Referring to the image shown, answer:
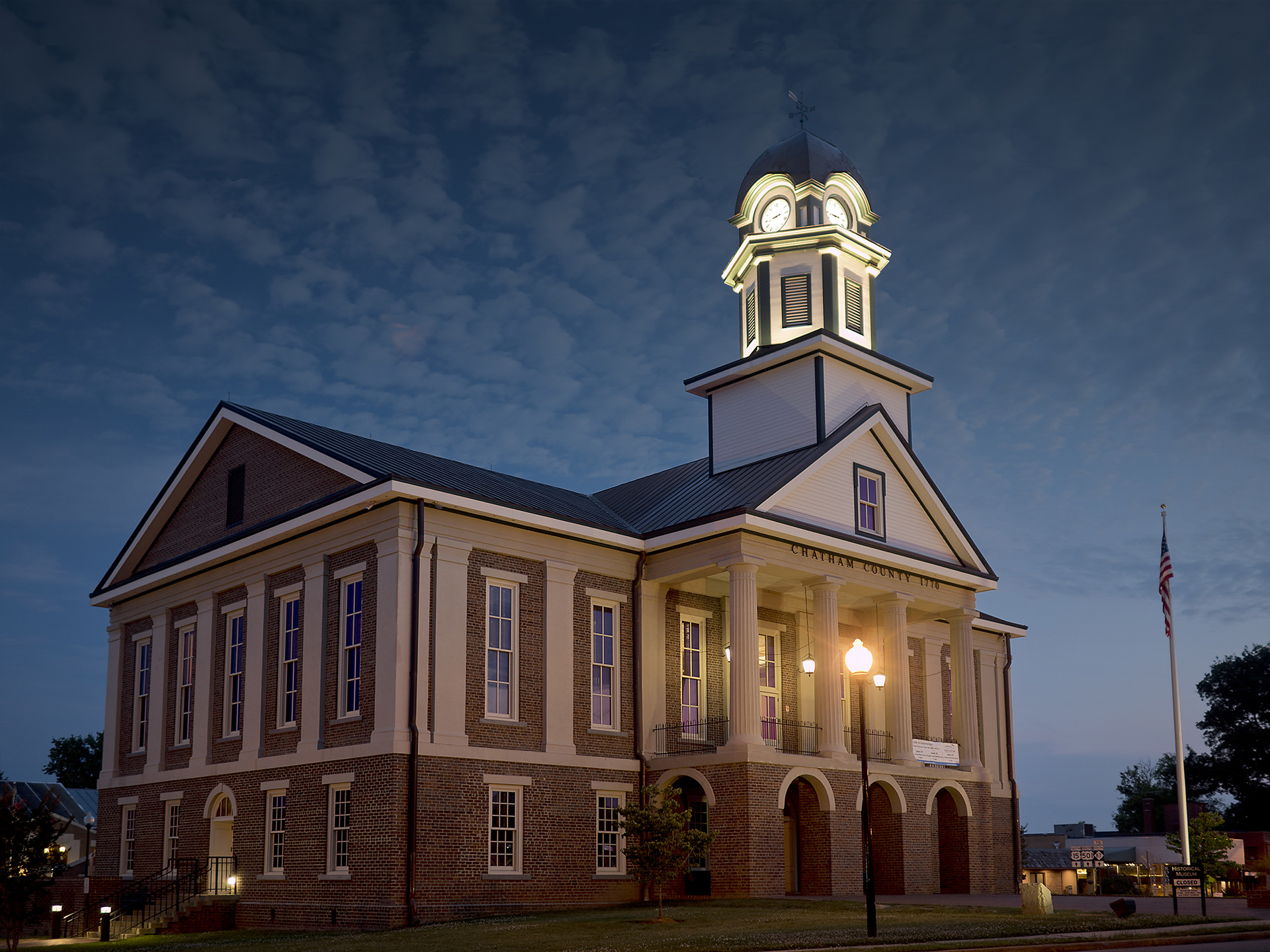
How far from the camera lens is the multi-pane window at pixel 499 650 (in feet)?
103

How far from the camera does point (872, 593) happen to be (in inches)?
1494

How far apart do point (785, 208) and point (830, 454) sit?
10.3m

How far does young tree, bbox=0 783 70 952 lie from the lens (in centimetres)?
2880

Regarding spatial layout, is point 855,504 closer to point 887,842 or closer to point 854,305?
point 854,305

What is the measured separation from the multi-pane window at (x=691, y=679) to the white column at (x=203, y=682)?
44.1 ft

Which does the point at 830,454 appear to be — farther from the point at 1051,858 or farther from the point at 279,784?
the point at 1051,858

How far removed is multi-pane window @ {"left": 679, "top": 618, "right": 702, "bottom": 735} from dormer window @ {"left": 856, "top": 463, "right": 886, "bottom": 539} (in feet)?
19.0

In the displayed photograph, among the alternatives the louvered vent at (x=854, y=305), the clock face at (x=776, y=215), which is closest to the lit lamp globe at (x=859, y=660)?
the louvered vent at (x=854, y=305)

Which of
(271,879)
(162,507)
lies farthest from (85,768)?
(271,879)

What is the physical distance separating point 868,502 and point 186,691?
21.3 metres

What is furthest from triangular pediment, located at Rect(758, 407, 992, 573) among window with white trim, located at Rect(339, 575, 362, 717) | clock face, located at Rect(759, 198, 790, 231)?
window with white trim, located at Rect(339, 575, 362, 717)

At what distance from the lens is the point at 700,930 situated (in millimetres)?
23109

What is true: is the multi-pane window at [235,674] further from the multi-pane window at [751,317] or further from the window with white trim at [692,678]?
the multi-pane window at [751,317]

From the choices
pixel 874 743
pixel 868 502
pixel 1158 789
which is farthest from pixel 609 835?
pixel 1158 789
